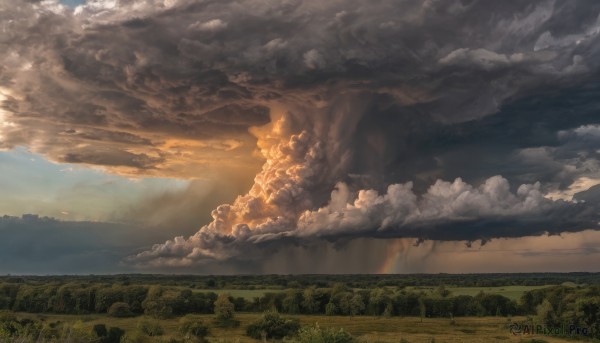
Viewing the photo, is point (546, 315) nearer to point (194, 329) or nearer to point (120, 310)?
point (194, 329)

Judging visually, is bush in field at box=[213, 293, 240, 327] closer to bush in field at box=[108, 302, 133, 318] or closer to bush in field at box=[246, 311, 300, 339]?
bush in field at box=[246, 311, 300, 339]

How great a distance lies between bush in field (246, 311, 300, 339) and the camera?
14095 centimetres

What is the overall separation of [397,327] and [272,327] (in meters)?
45.9

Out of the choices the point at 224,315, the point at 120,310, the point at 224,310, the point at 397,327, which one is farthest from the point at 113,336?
the point at 397,327

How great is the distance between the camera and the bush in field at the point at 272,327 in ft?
462

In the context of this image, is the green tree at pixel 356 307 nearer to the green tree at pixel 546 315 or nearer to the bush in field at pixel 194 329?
the green tree at pixel 546 315

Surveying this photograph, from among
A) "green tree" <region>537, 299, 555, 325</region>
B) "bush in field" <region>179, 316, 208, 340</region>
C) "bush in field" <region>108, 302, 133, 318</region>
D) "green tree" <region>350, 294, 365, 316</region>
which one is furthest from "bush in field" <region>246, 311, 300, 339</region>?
"green tree" <region>537, 299, 555, 325</region>

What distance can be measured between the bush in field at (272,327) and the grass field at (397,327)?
2.89 meters

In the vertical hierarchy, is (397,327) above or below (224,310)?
below

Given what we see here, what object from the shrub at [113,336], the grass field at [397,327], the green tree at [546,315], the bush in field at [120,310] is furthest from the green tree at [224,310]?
the green tree at [546,315]

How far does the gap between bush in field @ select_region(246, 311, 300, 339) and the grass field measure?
2890 mm

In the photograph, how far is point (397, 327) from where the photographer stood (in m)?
167

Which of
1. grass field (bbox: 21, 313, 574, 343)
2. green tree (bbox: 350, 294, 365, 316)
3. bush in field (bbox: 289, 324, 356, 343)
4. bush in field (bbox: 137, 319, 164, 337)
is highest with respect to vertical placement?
bush in field (bbox: 289, 324, 356, 343)

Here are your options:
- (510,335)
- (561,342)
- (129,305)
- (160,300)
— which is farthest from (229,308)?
(561,342)
